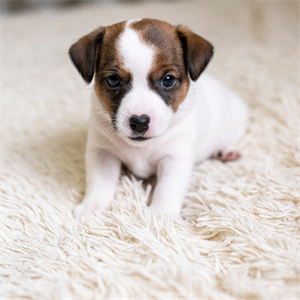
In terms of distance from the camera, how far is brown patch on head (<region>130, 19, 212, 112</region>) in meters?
1.84

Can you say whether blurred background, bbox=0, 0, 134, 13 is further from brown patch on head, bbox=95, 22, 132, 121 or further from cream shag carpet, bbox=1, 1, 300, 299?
brown patch on head, bbox=95, 22, 132, 121

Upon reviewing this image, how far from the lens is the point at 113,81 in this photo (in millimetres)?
1895

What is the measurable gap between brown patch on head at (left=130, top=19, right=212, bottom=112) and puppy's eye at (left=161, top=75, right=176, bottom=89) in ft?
0.05

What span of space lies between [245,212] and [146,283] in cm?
71

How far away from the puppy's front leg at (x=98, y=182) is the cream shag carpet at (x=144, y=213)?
0.08 meters

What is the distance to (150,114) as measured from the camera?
1715 millimetres

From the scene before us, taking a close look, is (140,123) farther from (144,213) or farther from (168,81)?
(144,213)

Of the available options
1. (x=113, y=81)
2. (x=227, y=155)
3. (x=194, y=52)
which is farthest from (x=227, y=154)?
(x=113, y=81)

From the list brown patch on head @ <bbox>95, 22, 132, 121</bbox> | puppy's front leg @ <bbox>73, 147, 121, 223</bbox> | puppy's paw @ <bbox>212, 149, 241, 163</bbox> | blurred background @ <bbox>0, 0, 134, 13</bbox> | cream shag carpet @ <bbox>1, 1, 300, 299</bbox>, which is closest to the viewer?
cream shag carpet @ <bbox>1, 1, 300, 299</bbox>

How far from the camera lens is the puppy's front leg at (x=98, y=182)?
1.94m

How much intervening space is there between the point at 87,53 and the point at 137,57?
0.38 meters

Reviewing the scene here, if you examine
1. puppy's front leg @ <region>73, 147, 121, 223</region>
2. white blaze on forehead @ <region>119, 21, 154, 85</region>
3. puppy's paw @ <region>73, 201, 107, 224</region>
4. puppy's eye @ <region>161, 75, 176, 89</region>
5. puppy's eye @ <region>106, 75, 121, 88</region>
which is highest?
white blaze on forehead @ <region>119, 21, 154, 85</region>

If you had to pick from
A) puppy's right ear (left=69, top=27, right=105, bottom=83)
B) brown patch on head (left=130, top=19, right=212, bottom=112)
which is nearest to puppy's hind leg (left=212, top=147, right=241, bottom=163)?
brown patch on head (left=130, top=19, right=212, bottom=112)

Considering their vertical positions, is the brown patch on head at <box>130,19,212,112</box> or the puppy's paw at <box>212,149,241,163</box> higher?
the brown patch on head at <box>130,19,212,112</box>
